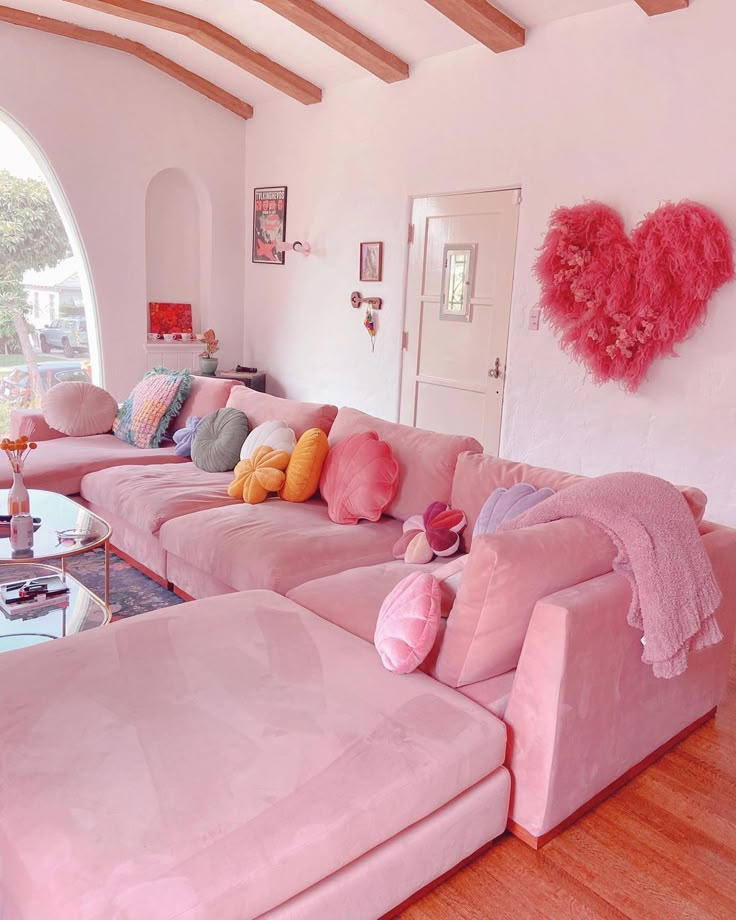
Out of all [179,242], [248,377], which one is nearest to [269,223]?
[179,242]

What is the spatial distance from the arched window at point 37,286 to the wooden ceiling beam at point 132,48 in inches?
26.7

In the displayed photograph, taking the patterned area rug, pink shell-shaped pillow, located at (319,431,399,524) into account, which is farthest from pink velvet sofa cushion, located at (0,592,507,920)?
the patterned area rug

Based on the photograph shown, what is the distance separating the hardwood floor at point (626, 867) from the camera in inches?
67.0

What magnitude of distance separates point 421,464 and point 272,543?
0.67m

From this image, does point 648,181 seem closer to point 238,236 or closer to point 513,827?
point 513,827

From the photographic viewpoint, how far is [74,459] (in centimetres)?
396

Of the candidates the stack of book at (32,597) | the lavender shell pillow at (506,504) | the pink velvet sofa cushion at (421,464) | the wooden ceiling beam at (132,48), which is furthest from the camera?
the wooden ceiling beam at (132,48)

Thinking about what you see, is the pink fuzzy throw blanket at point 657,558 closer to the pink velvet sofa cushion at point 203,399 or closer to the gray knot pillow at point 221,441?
the gray knot pillow at point 221,441

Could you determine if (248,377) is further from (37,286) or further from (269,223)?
(37,286)

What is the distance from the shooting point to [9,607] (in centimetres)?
259

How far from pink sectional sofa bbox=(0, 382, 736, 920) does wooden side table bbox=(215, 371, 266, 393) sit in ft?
12.7

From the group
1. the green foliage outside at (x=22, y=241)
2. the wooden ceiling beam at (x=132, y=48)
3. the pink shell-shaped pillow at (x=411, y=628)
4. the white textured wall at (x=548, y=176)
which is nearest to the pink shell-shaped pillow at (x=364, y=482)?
the pink shell-shaped pillow at (x=411, y=628)

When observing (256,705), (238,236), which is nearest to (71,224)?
(238,236)

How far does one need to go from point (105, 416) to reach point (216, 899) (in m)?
3.79
